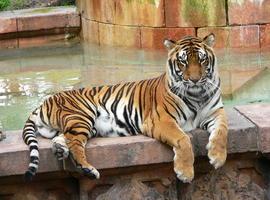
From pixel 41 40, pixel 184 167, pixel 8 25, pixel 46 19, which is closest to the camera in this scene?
pixel 184 167

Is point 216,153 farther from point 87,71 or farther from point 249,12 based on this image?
point 249,12

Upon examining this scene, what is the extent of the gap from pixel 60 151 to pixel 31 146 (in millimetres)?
204

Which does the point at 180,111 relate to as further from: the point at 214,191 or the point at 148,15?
the point at 148,15

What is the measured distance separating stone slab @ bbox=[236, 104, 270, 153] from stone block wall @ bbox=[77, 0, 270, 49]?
5816mm

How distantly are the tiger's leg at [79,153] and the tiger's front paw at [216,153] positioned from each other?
0.68m

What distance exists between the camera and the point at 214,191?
16.5ft

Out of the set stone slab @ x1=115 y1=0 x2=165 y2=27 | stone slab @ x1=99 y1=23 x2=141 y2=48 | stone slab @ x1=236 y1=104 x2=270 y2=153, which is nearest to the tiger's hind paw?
stone slab @ x1=236 y1=104 x2=270 y2=153

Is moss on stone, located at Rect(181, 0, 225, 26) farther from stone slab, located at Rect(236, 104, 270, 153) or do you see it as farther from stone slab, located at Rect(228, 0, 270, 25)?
stone slab, located at Rect(236, 104, 270, 153)

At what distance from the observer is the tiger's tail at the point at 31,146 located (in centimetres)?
457

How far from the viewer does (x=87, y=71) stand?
1018 cm

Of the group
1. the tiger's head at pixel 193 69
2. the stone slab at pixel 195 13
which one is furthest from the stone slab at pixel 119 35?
the tiger's head at pixel 193 69

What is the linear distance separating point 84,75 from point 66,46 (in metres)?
3.43

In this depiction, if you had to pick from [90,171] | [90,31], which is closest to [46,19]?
[90,31]

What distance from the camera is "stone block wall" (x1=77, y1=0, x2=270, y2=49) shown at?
1116 cm
